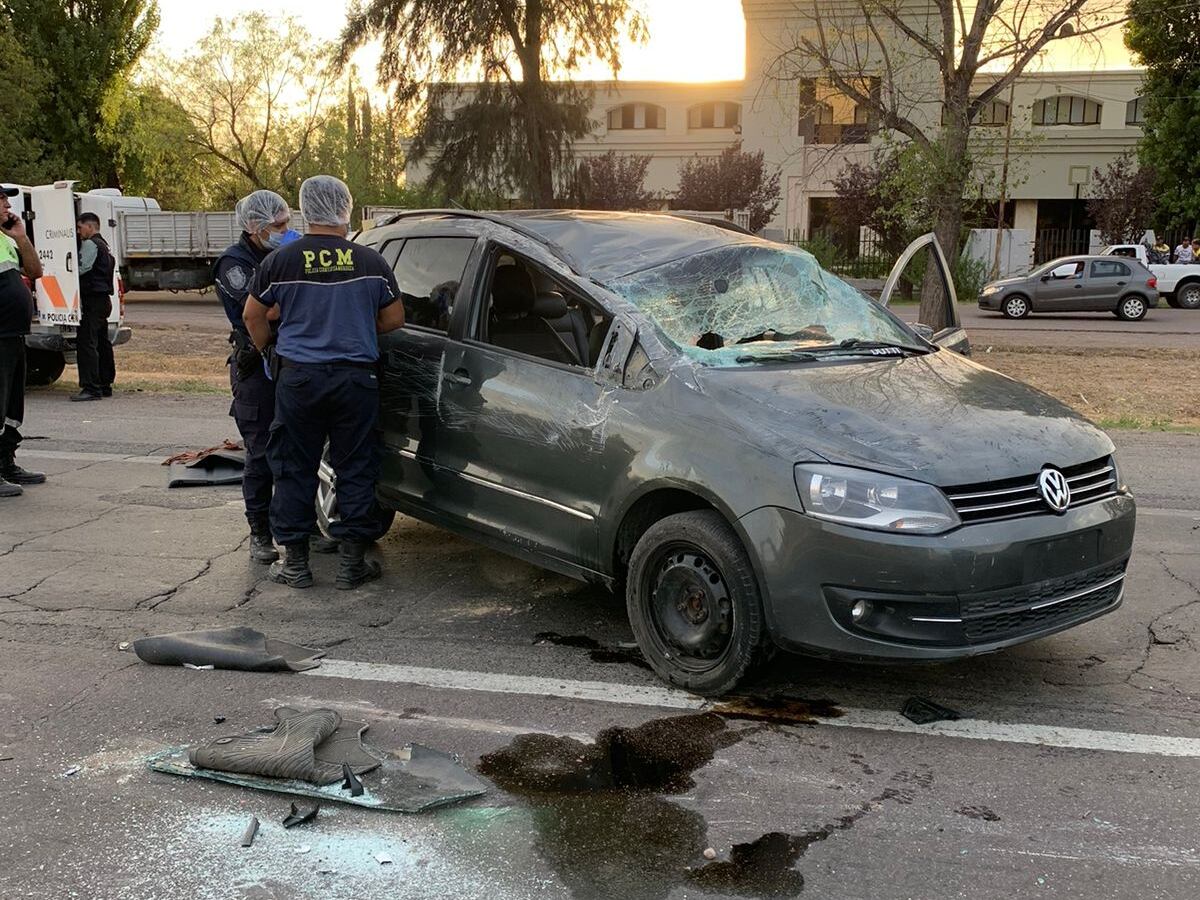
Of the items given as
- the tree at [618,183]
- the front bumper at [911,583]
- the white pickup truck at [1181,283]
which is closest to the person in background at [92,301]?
the front bumper at [911,583]

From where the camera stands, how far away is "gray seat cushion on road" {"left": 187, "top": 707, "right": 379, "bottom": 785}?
3.40 m

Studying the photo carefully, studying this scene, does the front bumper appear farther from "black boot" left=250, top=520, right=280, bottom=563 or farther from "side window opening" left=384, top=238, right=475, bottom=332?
"black boot" left=250, top=520, right=280, bottom=563

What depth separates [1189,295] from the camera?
30047 millimetres

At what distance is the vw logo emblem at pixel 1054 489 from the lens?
3.72 metres

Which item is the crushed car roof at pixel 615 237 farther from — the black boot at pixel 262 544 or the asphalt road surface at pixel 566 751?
the black boot at pixel 262 544

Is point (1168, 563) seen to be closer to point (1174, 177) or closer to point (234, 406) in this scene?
point (234, 406)

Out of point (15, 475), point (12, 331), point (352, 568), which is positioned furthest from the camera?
point (15, 475)

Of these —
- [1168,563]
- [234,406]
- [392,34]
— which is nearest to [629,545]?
[234,406]

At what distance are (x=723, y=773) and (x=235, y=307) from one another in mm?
3521

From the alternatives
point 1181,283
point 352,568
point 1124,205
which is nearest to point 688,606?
point 352,568

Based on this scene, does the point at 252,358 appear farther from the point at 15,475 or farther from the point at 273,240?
the point at 15,475

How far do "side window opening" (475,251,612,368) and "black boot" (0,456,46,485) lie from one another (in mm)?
4148

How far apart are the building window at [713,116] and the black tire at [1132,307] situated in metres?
Result: 34.4

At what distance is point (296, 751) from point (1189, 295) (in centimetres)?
3201
